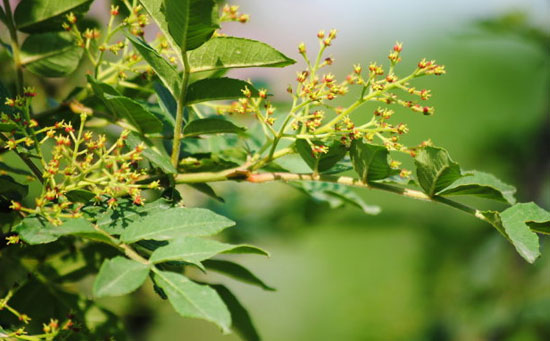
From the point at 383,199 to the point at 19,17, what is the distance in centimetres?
591

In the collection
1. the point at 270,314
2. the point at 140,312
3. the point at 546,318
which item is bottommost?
the point at 270,314

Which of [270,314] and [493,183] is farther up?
[493,183]

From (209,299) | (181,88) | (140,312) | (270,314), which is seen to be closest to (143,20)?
(181,88)

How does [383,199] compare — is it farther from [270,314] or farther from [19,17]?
[19,17]

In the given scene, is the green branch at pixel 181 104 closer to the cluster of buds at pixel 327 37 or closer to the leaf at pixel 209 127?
the leaf at pixel 209 127

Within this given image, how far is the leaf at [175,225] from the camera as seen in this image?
601mm

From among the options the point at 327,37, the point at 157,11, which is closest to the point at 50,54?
the point at 157,11

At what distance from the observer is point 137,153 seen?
0.66 m

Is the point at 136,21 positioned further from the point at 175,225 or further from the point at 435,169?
the point at 435,169

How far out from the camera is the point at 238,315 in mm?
819

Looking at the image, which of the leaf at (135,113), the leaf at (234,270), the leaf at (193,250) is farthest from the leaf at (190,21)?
the leaf at (234,270)

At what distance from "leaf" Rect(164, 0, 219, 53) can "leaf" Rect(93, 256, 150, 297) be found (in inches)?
9.1

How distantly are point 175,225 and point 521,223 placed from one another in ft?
1.29

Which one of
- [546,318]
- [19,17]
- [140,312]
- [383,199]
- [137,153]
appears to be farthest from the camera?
[383,199]
